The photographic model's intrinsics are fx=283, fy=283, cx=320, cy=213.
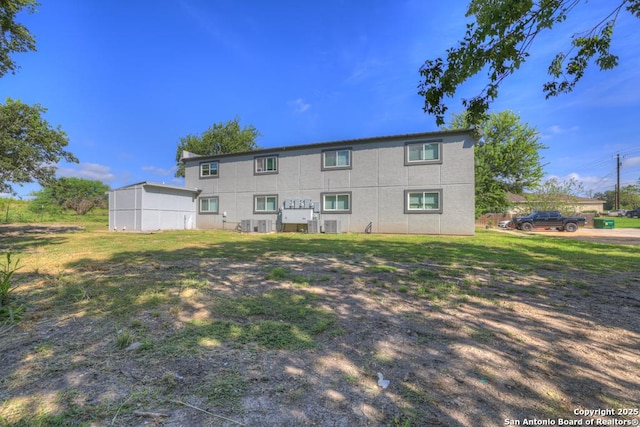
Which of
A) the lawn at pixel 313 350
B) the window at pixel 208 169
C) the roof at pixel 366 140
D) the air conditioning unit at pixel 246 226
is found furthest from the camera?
the window at pixel 208 169

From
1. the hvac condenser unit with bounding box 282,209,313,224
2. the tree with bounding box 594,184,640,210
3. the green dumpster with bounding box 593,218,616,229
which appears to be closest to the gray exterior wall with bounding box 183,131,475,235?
the hvac condenser unit with bounding box 282,209,313,224

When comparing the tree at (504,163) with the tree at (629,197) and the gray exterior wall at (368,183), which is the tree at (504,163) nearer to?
the gray exterior wall at (368,183)

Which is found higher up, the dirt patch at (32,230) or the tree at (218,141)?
the tree at (218,141)

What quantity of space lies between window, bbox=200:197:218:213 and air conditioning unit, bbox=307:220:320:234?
8.03 metres

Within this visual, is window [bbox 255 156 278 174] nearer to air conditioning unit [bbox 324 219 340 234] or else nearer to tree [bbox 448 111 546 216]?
air conditioning unit [bbox 324 219 340 234]

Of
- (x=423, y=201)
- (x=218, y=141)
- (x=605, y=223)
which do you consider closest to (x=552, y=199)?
(x=605, y=223)

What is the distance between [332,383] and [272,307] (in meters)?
1.70

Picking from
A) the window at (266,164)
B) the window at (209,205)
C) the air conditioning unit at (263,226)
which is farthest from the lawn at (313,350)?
the window at (209,205)

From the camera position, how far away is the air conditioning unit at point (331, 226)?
1709 cm

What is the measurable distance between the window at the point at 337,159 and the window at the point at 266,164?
358 centimetres

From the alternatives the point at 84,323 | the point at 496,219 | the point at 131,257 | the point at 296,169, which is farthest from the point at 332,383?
the point at 496,219

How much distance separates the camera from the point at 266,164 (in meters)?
19.8

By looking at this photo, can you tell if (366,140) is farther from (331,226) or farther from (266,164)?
(266,164)

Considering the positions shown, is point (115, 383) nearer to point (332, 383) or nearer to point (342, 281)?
point (332, 383)
